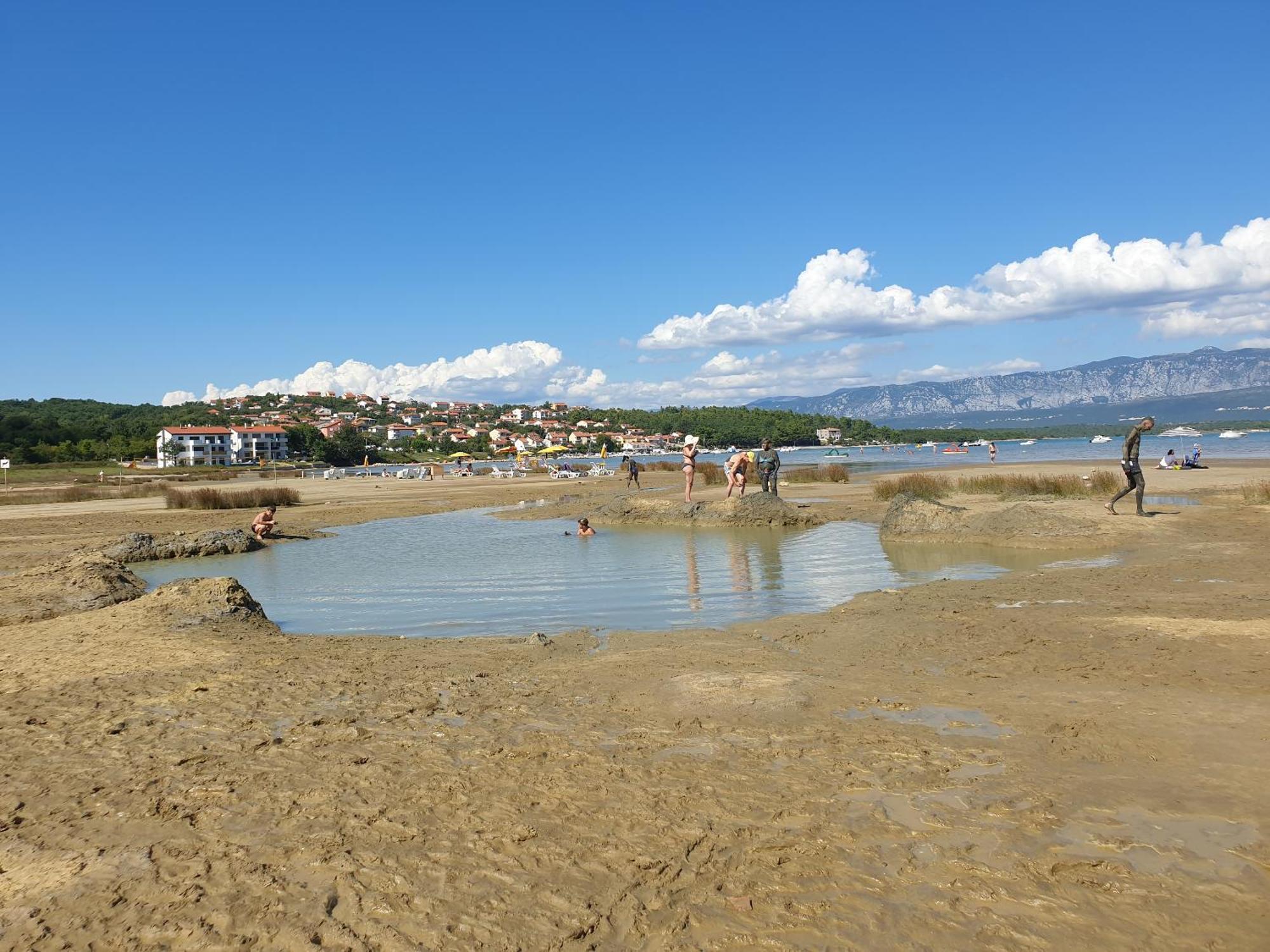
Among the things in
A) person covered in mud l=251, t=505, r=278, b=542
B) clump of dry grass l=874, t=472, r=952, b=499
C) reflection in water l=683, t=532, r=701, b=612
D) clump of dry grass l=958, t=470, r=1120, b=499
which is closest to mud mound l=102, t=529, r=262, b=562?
person covered in mud l=251, t=505, r=278, b=542

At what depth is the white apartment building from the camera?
118438mm

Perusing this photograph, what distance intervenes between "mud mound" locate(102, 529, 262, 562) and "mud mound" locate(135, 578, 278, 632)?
30.7 feet

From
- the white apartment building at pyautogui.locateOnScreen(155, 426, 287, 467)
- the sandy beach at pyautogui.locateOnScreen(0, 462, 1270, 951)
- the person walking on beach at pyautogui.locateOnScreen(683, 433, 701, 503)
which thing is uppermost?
the white apartment building at pyautogui.locateOnScreen(155, 426, 287, 467)

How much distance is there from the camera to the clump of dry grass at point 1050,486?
85.3ft

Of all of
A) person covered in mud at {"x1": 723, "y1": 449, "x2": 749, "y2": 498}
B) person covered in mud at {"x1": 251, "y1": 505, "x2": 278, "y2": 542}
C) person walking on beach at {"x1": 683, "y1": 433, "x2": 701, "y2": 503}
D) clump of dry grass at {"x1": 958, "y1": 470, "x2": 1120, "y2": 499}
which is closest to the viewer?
person covered in mud at {"x1": 251, "y1": 505, "x2": 278, "y2": 542}

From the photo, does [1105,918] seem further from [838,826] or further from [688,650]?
[688,650]

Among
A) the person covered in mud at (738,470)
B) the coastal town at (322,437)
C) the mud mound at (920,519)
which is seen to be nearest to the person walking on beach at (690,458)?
the person covered in mud at (738,470)

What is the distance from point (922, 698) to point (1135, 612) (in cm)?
468

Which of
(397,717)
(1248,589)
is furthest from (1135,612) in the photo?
(397,717)

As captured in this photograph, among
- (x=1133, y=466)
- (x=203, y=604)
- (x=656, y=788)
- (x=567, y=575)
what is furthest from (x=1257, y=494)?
(x=203, y=604)

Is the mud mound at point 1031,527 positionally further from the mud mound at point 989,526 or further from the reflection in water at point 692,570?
the reflection in water at point 692,570

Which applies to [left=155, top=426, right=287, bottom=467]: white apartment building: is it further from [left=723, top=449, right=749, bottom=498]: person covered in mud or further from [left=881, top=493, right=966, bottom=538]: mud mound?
[left=881, top=493, right=966, bottom=538]: mud mound

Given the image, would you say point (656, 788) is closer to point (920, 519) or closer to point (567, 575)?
point (567, 575)

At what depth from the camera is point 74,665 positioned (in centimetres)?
899
